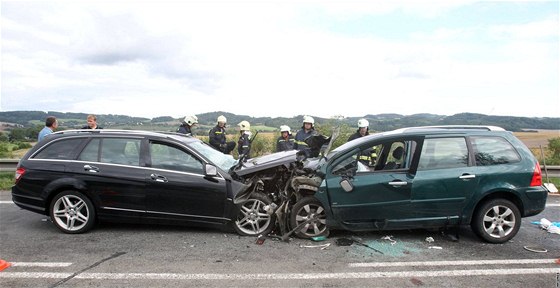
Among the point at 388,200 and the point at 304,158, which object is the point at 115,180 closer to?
the point at 304,158

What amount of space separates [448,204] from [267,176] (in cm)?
256

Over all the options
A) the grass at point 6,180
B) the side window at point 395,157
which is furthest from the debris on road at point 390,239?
Answer: the grass at point 6,180

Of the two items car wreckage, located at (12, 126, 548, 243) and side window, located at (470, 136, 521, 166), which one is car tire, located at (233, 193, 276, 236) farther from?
side window, located at (470, 136, 521, 166)

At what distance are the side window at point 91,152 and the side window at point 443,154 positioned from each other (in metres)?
4.81

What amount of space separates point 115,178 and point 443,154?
476cm

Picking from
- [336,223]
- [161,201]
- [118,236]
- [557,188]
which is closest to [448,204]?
[336,223]

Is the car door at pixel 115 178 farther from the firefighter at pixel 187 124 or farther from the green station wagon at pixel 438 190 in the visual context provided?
the firefighter at pixel 187 124

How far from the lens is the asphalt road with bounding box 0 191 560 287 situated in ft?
12.4

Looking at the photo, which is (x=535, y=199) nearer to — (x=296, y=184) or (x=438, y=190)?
(x=438, y=190)

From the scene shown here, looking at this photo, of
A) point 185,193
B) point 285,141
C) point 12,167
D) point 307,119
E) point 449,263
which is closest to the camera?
point 449,263

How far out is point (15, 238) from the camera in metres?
5.28

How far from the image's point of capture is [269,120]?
1595cm

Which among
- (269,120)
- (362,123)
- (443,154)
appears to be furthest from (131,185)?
(269,120)

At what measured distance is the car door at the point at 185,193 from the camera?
17.1ft
